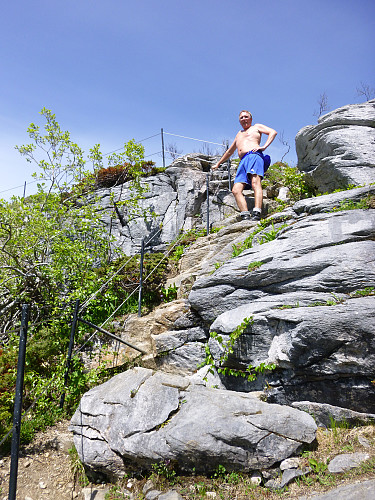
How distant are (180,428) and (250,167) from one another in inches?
231

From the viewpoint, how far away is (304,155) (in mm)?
9008

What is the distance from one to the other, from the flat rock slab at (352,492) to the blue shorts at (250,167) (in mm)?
6232

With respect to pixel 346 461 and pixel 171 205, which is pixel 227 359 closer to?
pixel 346 461

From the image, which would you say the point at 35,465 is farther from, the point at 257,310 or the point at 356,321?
the point at 356,321

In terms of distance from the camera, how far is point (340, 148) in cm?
779

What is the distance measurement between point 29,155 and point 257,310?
690 cm

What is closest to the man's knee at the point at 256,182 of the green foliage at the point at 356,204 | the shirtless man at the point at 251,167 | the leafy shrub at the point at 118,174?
the shirtless man at the point at 251,167

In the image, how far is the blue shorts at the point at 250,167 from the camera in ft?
26.5

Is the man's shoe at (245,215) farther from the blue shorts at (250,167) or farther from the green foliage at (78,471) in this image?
the green foliage at (78,471)

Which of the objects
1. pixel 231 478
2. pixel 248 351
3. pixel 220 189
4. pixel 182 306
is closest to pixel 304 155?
pixel 220 189

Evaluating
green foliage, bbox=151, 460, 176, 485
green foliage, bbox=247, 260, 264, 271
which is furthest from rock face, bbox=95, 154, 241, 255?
green foliage, bbox=151, 460, 176, 485

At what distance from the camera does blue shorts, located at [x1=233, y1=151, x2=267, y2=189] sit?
806cm

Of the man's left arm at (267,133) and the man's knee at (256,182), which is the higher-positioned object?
the man's left arm at (267,133)

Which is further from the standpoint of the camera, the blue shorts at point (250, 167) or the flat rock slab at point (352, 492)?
the blue shorts at point (250, 167)
